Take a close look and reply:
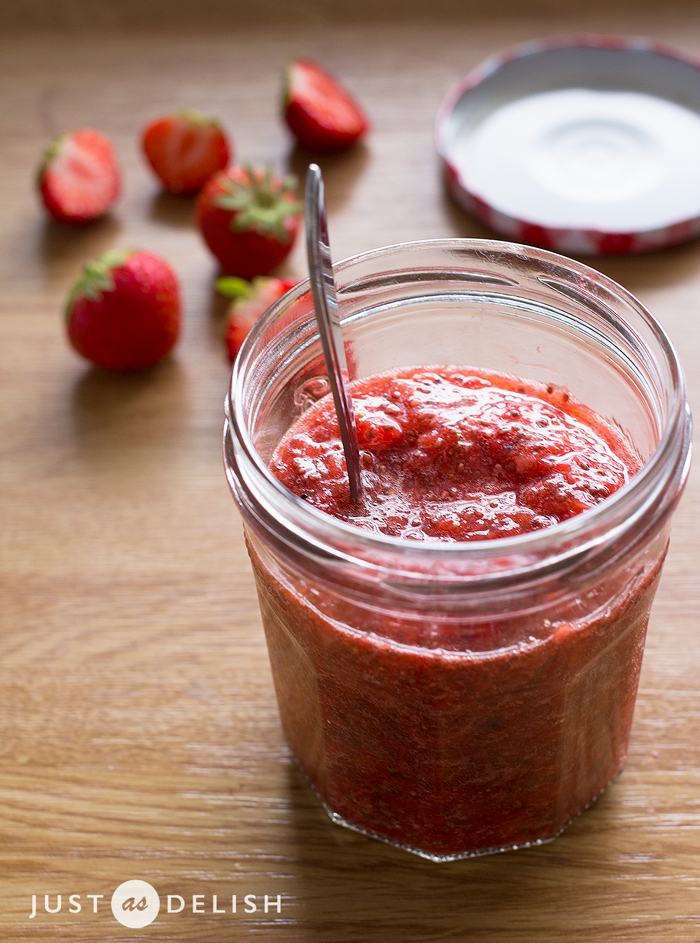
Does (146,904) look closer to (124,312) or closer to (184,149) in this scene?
(124,312)

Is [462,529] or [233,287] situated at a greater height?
[462,529]

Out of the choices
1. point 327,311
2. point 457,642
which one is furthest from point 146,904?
point 327,311

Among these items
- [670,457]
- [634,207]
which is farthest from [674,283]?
[670,457]

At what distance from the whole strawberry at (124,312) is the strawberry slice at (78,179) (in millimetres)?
246

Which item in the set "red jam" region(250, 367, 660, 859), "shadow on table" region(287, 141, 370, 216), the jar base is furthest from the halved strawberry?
the jar base

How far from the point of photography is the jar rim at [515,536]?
0.76 meters

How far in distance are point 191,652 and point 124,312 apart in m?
0.54

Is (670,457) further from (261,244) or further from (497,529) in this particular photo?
(261,244)

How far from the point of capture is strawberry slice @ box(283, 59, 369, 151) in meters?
1.83

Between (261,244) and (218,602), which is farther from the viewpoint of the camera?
(261,244)

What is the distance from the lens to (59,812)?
3.64 feet

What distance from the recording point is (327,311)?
84 centimetres

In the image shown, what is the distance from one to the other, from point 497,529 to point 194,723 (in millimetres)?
469

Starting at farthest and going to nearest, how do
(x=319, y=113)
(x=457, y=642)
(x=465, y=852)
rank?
1. (x=319, y=113)
2. (x=465, y=852)
3. (x=457, y=642)
